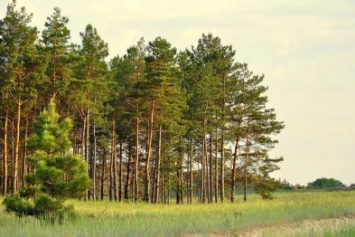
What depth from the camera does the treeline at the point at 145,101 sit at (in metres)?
50.9

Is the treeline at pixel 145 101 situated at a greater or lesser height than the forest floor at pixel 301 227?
greater

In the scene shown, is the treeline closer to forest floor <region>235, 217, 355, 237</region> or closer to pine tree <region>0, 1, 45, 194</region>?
pine tree <region>0, 1, 45, 194</region>

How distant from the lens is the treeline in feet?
167

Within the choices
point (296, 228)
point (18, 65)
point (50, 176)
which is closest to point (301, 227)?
point (296, 228)

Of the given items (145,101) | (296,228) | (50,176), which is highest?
(145,101)

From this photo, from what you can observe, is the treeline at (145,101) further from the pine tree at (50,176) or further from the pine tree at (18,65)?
the pine tree at (50,176)

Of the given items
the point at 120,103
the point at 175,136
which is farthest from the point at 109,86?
the point at 175,136

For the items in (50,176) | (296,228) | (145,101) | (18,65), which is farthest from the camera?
(145,101)

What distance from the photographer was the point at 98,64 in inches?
2292

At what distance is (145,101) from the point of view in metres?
56.6

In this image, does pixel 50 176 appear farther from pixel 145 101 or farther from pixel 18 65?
pixel 145 101

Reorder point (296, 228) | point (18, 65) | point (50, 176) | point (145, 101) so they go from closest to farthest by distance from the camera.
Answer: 1. point (296, 228)
2. point (50, 176)
3. point (18, 65)
4. point (145, 101)

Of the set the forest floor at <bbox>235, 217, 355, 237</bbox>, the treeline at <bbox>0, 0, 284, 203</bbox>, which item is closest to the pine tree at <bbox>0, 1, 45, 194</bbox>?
the treeline at <bbox>0, 0, 284, 203</bbox>

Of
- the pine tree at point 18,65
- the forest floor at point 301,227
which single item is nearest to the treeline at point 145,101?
the pine tree at point 18,65
